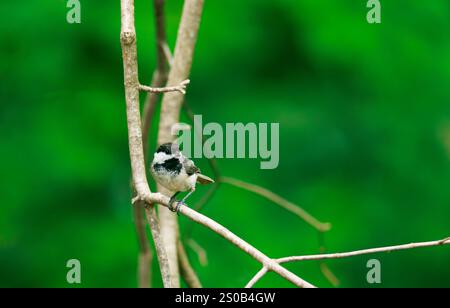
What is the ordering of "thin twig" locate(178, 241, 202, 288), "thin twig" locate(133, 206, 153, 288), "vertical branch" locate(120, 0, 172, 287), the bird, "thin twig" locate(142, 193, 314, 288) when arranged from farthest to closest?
"thin twig" locate(133, 206, 153, 288) → "thin twig" locate(178, 241, 202, 288) → the bird → "vertical branch" locate(120, 0, 172, 287) → "thin twig" locate(142, 193, 314, 288)

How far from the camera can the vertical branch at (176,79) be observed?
1.93m

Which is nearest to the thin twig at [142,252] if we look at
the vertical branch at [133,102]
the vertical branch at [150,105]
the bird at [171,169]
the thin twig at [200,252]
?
the vertical branch at [150,105]

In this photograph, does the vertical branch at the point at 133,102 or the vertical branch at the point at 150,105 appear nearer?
the vertical branch at the point at 133,102

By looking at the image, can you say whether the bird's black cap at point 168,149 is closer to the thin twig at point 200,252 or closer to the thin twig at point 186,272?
the thin twig at point 186,272

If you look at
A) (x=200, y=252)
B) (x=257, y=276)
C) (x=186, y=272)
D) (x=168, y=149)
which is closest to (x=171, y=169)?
(x=168, y=149)

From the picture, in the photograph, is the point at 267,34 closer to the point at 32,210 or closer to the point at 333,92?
the point at 333,92

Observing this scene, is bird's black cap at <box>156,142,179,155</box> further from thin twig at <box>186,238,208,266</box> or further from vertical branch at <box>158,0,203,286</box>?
thin twig at <box>186,238,208,266</box>

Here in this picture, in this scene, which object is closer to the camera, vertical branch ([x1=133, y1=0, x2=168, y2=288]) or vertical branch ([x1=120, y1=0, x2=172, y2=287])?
vertical branch ([x1=120, y1=0, x2=172, y2=287])

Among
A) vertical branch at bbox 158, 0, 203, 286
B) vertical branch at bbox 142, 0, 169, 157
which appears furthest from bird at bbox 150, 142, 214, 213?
vertical branch at bbox 142, 0, 169, 157

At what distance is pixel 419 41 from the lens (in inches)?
116

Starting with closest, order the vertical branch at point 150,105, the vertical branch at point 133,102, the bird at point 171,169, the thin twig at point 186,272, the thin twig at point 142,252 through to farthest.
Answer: the vertical branch at point 133,102, the bird at point 171,169, the thin twig at point 186,272, the vertical branch at point 150,105, the thin twig at point 142,252

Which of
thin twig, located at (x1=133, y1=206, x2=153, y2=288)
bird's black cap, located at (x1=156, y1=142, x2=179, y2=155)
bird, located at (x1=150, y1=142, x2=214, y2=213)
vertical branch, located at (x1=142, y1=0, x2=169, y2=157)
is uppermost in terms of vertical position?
vertical branch, located at (x1=142, y1=0, x2=169, y2=157)

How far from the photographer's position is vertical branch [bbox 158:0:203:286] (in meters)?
1.93

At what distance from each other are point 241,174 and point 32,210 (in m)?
0.93
